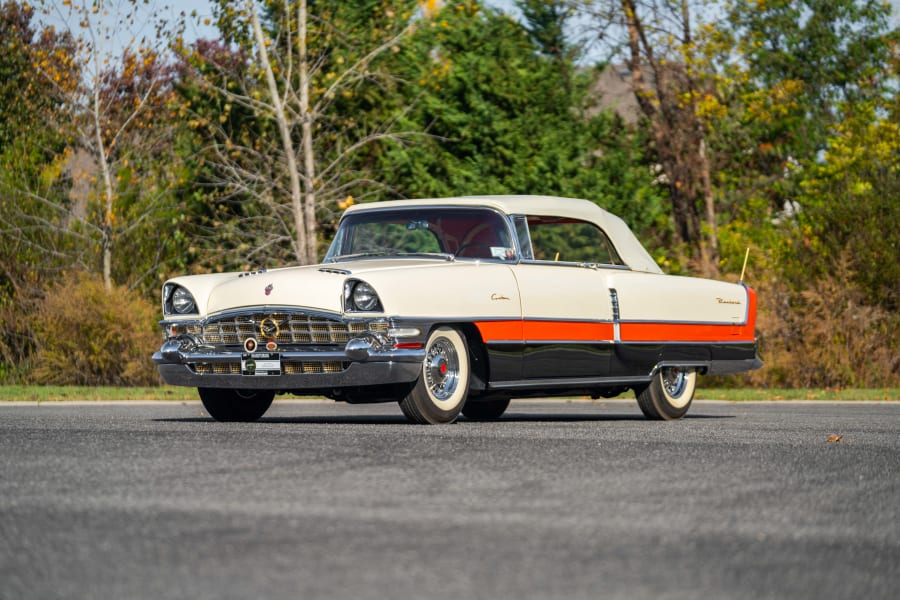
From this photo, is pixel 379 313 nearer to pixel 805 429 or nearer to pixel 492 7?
pixel 805 429

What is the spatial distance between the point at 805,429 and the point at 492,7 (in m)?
18.6

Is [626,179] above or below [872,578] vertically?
above

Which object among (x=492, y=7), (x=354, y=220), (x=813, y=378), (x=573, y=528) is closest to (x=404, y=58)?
(x=492, y=7)

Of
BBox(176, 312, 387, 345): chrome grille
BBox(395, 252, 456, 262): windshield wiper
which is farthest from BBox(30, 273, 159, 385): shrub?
BBox(176, 312, 387, 345): chrome grille

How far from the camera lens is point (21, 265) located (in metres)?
28.6

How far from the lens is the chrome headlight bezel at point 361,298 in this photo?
1062 centimetres

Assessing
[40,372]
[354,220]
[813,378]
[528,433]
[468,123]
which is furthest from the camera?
[468,123]

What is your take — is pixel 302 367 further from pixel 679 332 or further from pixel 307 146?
pixel 307 146

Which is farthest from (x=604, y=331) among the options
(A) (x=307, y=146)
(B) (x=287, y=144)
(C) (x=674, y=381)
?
(B) (x=287, y=144)

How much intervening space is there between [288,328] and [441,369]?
3.89 feet

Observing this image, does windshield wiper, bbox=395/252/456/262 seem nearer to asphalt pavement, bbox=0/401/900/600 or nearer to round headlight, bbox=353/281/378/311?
round headlight, bbox=353/281/378/311

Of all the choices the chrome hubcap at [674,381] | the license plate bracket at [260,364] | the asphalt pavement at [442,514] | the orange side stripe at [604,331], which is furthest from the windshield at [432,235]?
the chrome hubcap at [674,381]

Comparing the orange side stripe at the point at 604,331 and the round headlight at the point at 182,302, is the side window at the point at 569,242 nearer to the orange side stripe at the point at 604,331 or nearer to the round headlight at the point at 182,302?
the orange side stripe at the point at 604,331

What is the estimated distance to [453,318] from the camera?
35.7 feet
